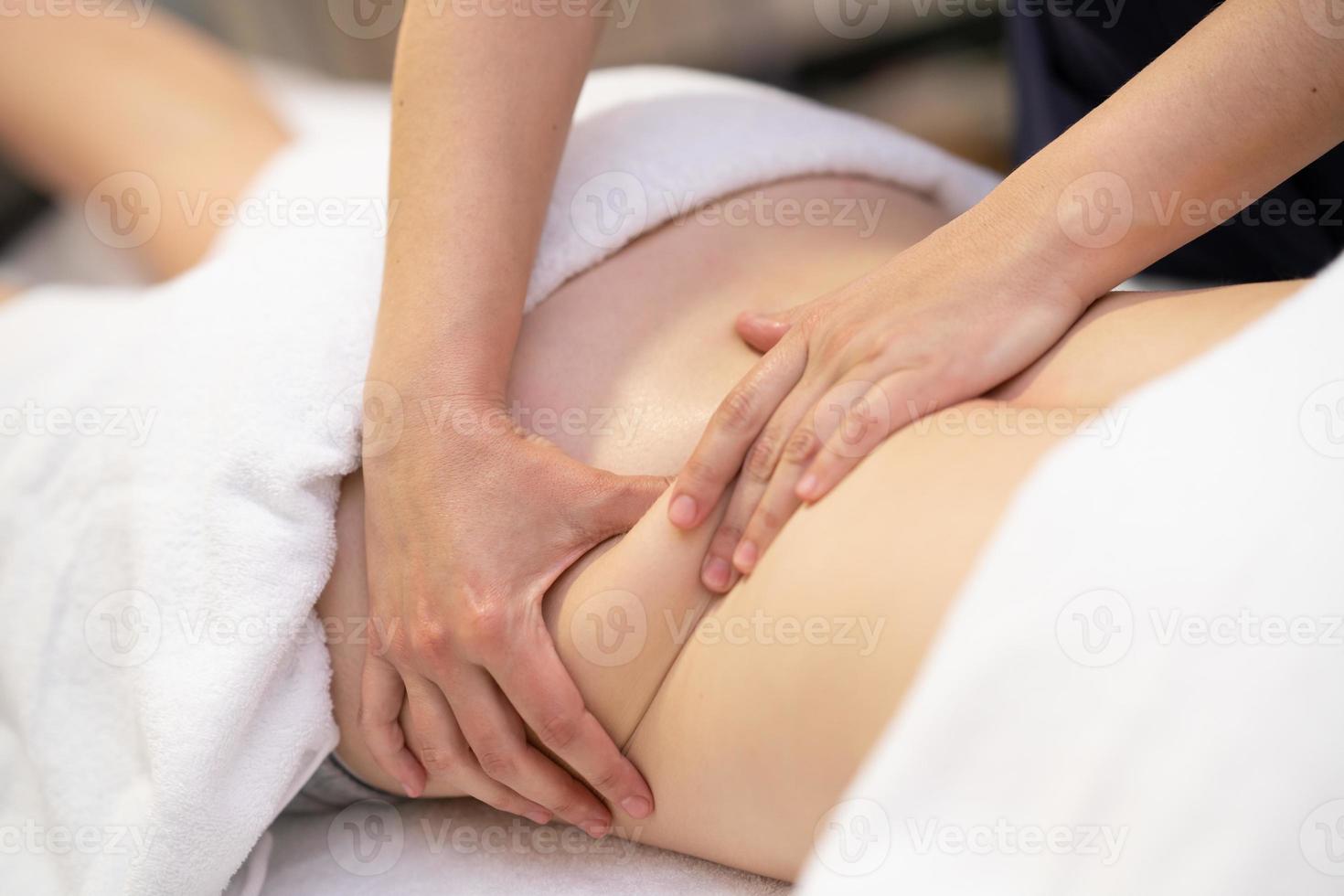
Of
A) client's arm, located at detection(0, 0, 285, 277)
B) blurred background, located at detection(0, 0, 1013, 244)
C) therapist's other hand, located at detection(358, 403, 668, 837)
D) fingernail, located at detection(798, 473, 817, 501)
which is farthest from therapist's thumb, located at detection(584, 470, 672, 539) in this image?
blurred background, located at detection(0, 0, 1013, 244)

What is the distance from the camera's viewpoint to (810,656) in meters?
0.61

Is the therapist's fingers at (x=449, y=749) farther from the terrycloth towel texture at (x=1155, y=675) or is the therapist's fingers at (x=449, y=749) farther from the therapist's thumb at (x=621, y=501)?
the terrycloth towel texture at (x=1155, y=675)

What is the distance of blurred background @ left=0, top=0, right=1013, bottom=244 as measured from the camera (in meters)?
2.16

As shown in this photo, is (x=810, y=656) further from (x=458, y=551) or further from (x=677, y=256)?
(x=677, y=256)

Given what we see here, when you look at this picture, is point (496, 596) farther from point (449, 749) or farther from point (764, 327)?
point (764, 327)

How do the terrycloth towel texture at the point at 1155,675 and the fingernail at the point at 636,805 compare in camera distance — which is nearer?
the terrycloth towel texture at the point at 1155,675

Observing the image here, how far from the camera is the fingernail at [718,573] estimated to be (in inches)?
26.2

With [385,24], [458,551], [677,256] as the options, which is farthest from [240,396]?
[385,24]

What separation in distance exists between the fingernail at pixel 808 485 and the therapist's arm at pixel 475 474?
11 centimetres

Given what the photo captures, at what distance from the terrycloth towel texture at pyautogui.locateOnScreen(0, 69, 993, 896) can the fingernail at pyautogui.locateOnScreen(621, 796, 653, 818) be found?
228 millimetres

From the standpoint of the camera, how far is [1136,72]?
995 millimetres

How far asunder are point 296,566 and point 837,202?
1.70ft

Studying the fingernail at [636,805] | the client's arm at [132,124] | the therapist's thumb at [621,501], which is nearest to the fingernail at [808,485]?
the therapist's thumb at [621,501]

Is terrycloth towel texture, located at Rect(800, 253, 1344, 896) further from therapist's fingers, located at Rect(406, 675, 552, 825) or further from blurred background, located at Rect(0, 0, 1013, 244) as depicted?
blurred background, located at Rect(0, 0, 1013, 244)
